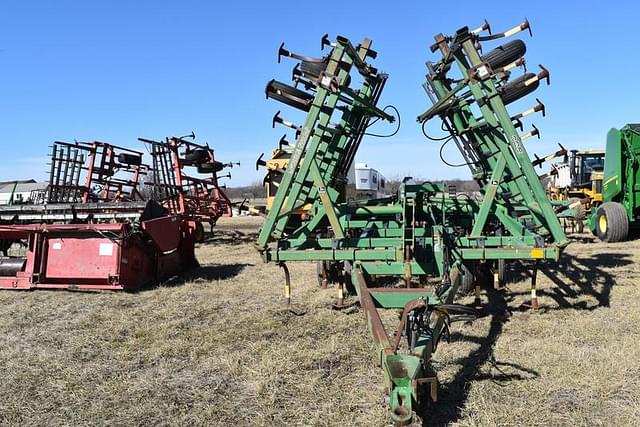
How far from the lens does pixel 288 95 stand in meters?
5.86

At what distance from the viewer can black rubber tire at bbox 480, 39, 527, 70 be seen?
5.68 meters

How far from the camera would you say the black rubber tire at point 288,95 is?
5828 mm

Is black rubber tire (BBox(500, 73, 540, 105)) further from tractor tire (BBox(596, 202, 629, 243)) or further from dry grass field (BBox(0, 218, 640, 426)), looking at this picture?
tractor tire (BBox(596, 202, 629, 243))

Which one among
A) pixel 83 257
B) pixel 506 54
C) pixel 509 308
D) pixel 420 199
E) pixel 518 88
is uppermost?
pixel 506 54

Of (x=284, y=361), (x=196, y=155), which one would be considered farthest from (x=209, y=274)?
(x=196, y=155)

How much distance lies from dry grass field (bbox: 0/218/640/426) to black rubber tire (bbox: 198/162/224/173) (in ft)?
23.3

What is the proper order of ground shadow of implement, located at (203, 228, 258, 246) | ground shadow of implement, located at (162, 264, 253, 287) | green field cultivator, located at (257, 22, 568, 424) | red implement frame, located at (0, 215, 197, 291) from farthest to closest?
ground shadow of implement, located at (203, 228, 258, 246) → ground shadow of implement, located at (162, 264, 253, 287) → red implement frame, located at (0, 215, 197, 291) → green field cultivator, located at (257, 22, 568, 424)

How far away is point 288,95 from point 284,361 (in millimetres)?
3244

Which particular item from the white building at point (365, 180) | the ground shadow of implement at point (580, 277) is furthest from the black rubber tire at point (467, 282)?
the white building at point (365, 180)

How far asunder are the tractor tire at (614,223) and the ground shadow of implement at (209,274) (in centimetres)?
849

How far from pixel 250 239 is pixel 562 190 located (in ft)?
33.3

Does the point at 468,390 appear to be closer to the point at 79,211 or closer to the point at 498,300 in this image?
the point at 498,300

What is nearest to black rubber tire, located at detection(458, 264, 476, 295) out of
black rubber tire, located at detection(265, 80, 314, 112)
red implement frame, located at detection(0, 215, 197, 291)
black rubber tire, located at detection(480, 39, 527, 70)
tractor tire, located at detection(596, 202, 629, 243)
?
Result: black rubber tire, located at detection(480, 39, 527, 70)

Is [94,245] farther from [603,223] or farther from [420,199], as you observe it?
[603,223]
